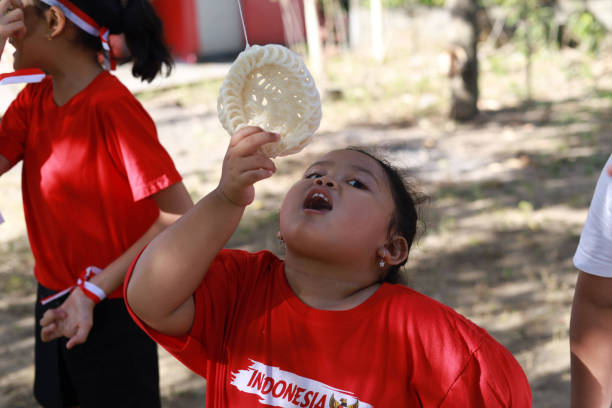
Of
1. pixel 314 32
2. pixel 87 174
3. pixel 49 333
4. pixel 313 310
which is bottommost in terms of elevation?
pixel 314 32

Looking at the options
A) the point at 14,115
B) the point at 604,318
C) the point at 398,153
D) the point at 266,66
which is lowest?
the point at 398,153

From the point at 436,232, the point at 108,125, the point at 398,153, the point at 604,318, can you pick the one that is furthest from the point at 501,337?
the point at 398,153

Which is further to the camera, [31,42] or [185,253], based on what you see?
[31,42]

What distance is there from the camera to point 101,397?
1.95 metres

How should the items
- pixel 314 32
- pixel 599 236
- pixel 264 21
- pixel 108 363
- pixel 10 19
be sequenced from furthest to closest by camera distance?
pixel 264 21
pixel 314 32
pixel 108 363
pixel 10 19
pixel 599 236

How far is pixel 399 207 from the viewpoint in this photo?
1585 millimetres

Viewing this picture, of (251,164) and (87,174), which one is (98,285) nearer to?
(87,174)

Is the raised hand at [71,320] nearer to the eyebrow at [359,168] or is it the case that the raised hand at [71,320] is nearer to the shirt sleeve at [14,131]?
the shirt sleeve at [14,131]

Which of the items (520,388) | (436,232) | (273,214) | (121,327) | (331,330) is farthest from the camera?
(273,214)

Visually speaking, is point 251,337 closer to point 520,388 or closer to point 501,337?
point 520,388

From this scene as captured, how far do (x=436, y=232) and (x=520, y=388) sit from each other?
3508 millimetres

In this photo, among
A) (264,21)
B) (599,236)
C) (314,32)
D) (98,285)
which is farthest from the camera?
(264,21)

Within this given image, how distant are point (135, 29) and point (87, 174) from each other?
1.56ft

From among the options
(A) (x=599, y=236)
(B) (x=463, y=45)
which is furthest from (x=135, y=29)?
(B) (x=463, y=45)
